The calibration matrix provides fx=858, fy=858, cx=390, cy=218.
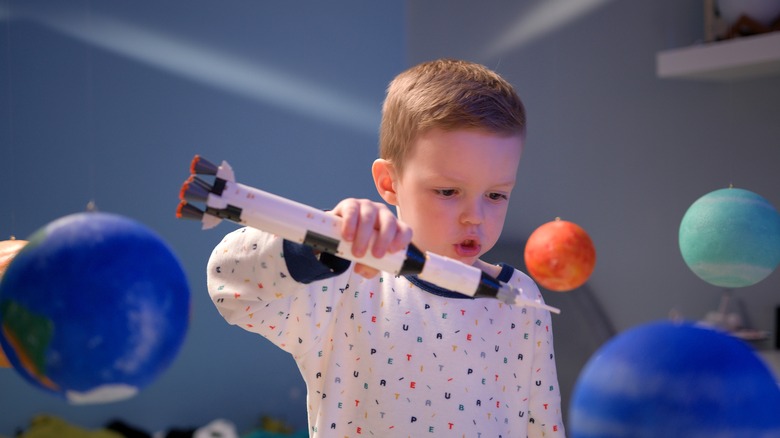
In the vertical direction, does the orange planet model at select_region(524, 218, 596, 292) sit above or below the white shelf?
below

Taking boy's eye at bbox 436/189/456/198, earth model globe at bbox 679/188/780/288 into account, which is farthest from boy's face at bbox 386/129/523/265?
earth model globe at bbox 679/188/780/288

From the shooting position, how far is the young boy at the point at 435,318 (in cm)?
127

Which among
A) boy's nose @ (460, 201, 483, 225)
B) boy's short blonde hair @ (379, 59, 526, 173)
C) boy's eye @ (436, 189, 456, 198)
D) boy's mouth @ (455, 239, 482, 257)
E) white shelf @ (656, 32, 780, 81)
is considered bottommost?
boy's mouth @ (455, 239, 482, 257)

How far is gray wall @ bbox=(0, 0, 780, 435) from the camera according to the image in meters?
2.80

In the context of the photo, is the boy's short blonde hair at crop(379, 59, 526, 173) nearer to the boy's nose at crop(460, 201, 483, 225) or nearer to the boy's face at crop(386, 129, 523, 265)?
the boy's face at crop(386, 129, 523, 265)

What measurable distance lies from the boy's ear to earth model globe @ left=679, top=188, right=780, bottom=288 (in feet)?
1.62

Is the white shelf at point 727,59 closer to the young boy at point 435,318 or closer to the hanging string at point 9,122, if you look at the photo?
the young boy at point 435,318

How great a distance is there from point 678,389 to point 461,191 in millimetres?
666

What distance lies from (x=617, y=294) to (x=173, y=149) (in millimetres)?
1768

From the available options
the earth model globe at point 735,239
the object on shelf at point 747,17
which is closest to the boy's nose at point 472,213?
the earth model globe at point 735,239

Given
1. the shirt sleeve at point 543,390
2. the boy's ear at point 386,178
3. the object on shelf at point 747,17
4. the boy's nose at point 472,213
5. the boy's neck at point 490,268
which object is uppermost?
the object on shelf at point 747,17

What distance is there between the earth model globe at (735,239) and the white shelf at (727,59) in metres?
1.31

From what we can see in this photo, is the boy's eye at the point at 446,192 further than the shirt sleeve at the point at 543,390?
No

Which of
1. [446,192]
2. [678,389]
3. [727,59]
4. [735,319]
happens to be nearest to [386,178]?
[446,192]
